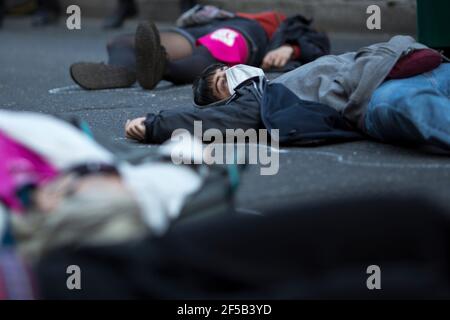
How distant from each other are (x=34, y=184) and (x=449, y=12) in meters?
3.79

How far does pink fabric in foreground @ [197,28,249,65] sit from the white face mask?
153 cm

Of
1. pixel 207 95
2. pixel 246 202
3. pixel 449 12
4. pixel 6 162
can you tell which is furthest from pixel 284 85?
pixel 6 162

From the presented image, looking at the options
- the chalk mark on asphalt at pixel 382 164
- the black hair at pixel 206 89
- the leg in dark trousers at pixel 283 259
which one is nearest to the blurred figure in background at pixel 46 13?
the black hair at pixel 206 89

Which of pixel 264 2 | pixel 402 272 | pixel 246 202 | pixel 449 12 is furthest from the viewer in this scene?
pixel 264 2

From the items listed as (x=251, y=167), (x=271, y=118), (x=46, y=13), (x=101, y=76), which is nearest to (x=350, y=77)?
(x=271, y=118)

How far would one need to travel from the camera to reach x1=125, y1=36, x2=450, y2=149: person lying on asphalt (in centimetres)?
361

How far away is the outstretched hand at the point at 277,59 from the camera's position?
549cm

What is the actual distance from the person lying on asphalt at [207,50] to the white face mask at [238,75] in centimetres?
139

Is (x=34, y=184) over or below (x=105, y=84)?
over

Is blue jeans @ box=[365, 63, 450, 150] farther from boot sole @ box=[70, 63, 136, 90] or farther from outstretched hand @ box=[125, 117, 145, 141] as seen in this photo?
boot sole @ box=[70, 63, 136, 90]

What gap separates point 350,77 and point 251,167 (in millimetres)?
545

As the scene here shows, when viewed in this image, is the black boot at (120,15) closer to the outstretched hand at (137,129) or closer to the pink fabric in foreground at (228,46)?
the pink fabric in foreground at (228,46)
